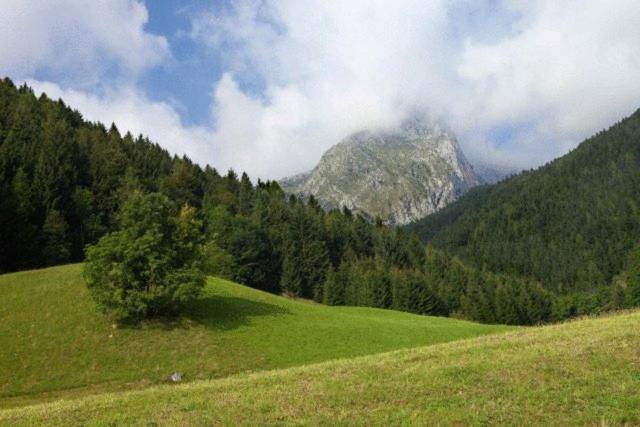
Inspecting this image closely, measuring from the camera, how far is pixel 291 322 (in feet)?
174

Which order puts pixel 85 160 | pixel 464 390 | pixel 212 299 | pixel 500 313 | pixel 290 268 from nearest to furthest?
pixel 464 390
pixel 212 299
pixel 85 160
pixel 290 268
pixel 500 313

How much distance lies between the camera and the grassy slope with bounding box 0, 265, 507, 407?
37375mm

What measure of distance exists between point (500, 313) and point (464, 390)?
12641 cm

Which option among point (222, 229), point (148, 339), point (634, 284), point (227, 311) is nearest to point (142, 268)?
point (148, 339)

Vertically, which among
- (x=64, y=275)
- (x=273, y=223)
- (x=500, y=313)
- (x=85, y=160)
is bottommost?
(x=500, y=313)

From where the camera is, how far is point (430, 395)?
15.2 meters

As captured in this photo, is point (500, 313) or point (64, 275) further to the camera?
point (500, 313)

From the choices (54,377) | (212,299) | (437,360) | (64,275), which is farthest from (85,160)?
(437,360)

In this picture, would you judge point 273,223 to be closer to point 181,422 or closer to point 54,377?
point 54,377

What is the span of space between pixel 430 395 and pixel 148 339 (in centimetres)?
3465

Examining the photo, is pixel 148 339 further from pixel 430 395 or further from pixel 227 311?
pixel 430 395

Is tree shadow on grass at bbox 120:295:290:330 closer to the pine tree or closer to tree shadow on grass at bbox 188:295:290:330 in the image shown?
tree shadow on grass at bbox 188:295:290:330

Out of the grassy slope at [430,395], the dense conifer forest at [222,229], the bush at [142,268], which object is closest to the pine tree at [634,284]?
the dense conifer forest at [222,229]

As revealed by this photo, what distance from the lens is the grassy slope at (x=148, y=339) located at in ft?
123
